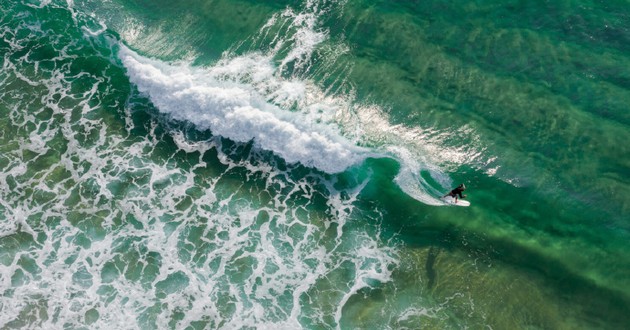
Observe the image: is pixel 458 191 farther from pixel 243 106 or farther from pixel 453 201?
pixel 243 106

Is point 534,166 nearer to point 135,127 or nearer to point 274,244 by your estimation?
point 274,244

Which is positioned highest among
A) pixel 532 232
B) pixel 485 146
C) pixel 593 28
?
pixel 593 28

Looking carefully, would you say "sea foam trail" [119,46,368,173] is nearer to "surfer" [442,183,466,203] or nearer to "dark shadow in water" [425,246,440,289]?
"surfer" [442,183,466,203]

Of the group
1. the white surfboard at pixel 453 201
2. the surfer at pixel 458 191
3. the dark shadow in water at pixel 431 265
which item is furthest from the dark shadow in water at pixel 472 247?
the surfer at pixel 458 191

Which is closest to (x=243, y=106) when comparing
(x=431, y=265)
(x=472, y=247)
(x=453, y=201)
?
(x=453, y=201)

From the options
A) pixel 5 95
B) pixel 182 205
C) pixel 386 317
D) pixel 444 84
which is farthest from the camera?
pixel 5 95

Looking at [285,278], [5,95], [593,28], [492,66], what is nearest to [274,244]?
[285,278]

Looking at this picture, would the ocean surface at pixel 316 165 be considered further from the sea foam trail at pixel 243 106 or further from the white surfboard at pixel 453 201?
the white surfboard at pixel 453 201
